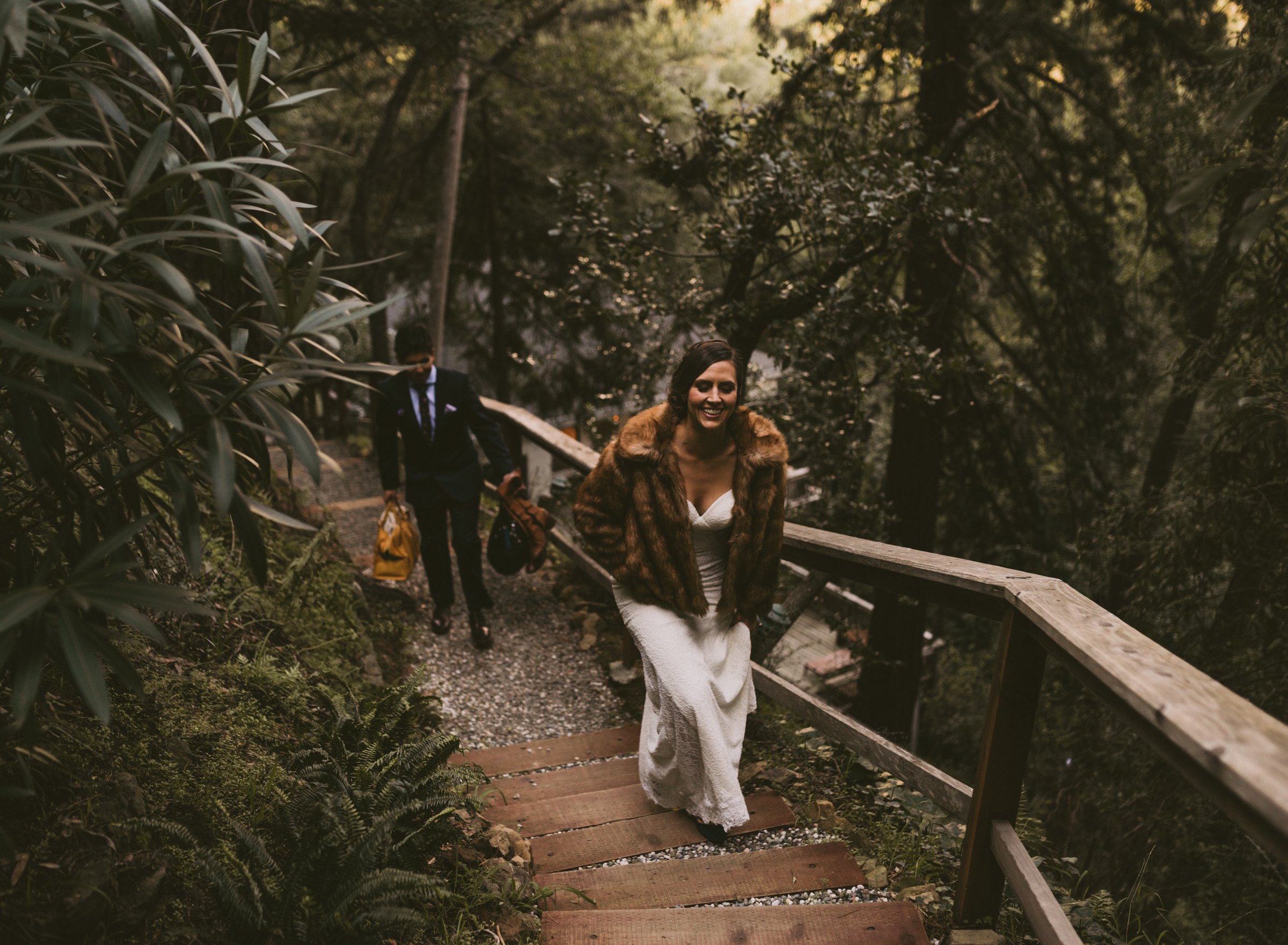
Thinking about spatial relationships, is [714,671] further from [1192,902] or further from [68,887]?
[1192,902]

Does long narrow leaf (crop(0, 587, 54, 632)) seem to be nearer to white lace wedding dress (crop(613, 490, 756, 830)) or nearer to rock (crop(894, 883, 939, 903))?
white lace wedding dress (crop(613, 490, 756, 830))

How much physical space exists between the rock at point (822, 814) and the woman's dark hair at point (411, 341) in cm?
308

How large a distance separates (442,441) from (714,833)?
2.78 m

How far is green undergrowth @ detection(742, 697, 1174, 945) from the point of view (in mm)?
2434

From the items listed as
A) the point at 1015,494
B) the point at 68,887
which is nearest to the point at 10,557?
the point at 68,887

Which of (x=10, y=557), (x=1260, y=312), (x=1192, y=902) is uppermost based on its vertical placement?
(x=1260, y=312)

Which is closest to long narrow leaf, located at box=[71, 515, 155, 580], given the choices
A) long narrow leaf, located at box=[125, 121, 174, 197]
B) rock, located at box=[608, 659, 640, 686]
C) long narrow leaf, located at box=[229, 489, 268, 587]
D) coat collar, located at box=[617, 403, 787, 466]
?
long narrow leaf, located at box=[229, 489, 268, 587]

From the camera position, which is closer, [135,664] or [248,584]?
[135,664]

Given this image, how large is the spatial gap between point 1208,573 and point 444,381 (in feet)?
15.4

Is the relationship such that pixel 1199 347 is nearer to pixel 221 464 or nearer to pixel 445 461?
pixel 445 461

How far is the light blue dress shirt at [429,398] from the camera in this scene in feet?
14.9

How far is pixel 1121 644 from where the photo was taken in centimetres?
168

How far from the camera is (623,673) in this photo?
4625mm

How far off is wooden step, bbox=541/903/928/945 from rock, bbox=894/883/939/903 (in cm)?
15
